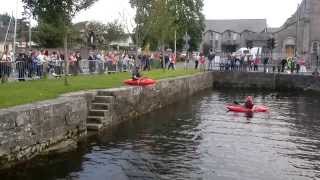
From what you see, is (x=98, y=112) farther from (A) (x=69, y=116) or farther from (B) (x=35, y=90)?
(A) (x=69, y=116)

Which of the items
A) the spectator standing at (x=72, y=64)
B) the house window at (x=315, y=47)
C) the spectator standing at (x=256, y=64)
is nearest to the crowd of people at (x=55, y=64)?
the spectator standing at (x=72, y=64)

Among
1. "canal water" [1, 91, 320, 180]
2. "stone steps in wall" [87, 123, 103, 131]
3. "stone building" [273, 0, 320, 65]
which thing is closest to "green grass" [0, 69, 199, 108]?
"stone steps in wall" [87, 123, 103, 131]

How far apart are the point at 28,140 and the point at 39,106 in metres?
1.42

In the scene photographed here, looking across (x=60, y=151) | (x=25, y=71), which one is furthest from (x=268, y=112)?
(x=60, y=151)

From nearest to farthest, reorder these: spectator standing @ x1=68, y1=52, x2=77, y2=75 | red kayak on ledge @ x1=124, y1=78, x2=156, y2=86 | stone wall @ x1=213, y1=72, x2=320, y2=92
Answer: red kayak on ledge @ x1=124, y1=78, x2=156, y2=86 < spectator standing @ x1=68, y1=52, x2=77, y2=75 < stone wall @ x1=213, y1=72, x2=320, y2=92

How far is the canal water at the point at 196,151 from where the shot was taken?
16.4 m

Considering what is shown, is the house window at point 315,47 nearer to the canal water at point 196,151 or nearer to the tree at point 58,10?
the canal water at point 196,151

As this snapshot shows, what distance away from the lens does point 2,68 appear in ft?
86.6

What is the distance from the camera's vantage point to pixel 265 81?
55031mm

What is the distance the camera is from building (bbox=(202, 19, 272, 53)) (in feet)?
403

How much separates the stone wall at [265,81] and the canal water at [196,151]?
21271 millimetres

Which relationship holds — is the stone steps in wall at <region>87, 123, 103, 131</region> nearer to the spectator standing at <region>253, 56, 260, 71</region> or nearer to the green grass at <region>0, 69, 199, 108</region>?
the green grass at <region>0, 69, 199, 108</region>

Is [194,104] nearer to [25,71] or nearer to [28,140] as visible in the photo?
[25,71]

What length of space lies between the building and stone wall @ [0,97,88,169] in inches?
3964
